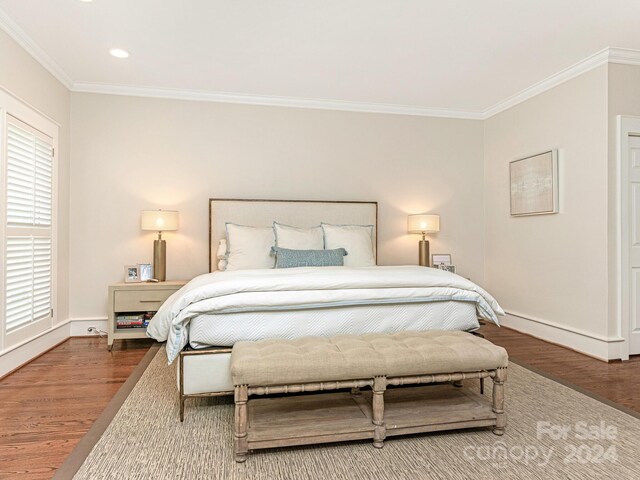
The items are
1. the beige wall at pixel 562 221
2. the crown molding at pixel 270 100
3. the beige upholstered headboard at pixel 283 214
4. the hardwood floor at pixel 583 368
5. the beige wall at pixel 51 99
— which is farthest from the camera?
the beige upholstered headboard at pixel 283 214

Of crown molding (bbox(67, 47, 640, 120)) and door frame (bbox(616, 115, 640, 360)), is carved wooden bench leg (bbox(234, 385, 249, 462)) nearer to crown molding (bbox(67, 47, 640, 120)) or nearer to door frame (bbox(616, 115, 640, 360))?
door frame (bbox(616, 115, 640, 360))

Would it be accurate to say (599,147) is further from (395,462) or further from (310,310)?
(395,462)

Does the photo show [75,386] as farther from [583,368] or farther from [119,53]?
[583,368]

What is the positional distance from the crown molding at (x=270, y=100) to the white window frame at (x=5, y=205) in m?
0.72

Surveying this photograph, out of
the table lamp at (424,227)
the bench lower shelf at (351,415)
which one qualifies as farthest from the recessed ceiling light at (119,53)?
the table lamp at (424,227)

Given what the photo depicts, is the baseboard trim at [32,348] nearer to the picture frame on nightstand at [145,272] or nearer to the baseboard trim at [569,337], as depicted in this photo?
the picture frame on nightstand at [145,272]

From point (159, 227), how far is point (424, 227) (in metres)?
2.89

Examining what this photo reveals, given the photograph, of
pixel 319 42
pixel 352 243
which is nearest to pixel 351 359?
pixel 352 243

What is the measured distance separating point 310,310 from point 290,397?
1.65 ft

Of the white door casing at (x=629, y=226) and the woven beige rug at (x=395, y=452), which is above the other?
the white door casing at (x=629, y=226)

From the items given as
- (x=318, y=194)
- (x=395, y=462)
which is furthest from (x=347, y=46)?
(x=395, y=462)

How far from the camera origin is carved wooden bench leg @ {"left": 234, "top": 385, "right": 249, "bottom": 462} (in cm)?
180

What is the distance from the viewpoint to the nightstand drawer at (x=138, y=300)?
3773 millimetres

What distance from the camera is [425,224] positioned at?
15.2 ft
